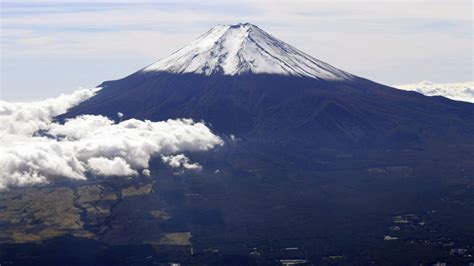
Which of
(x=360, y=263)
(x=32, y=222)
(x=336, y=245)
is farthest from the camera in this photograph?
(x=32, y=222)

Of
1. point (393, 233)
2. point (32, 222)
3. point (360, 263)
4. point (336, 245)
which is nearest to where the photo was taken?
point (360, 263)

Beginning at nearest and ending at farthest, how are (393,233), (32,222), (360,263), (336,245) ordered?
(360,263)
(336,245)
(393,233)
(32,222)

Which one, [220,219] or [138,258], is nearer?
[138,258]

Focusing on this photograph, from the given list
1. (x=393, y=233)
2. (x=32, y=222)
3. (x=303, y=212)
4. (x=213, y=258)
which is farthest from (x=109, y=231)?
(x=393, y=233)

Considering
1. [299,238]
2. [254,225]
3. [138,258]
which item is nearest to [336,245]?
[299,238]

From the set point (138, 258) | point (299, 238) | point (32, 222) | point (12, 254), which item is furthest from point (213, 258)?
point (32, 222)

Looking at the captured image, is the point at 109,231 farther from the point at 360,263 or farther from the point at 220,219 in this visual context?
the point at 360,263

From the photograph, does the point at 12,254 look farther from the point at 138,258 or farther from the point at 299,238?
the point at 299,238

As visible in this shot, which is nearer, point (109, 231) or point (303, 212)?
point (109, 231)
